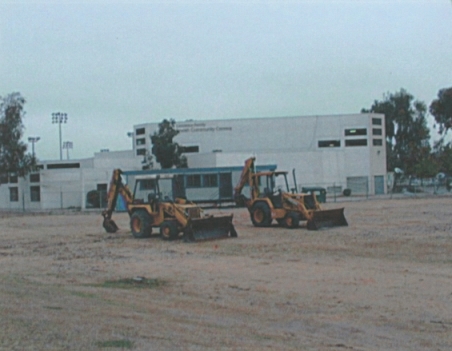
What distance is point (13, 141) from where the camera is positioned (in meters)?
65.4

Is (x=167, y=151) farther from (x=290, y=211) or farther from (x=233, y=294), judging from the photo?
(x=233, y=294)

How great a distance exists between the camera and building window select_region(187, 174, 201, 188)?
56.3m

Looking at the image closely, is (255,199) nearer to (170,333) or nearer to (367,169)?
(170,333)

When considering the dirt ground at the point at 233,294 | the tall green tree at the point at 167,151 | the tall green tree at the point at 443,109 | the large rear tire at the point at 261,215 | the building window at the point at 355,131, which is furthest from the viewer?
the tall green tree at the point at 443,109

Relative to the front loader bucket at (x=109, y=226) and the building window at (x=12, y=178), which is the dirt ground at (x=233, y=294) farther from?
Answer: the building window at (x=12, y=178)

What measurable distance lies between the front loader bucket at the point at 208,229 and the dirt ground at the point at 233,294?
715 millimetres

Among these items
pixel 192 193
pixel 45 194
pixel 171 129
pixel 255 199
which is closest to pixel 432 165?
pixel 171 129

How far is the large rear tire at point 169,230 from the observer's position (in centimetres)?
2528

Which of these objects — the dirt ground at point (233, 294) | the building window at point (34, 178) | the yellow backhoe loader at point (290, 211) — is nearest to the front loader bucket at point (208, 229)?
the dirt ground at point (233, 294)

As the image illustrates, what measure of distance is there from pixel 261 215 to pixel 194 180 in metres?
26.3

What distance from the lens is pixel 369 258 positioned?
18781 millimetres

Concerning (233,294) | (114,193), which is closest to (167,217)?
(114,193)

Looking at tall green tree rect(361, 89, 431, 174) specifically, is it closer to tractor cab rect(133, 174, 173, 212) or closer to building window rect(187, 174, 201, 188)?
building window rect(187, 174, 201, 188)

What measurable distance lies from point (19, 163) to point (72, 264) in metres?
48.2
